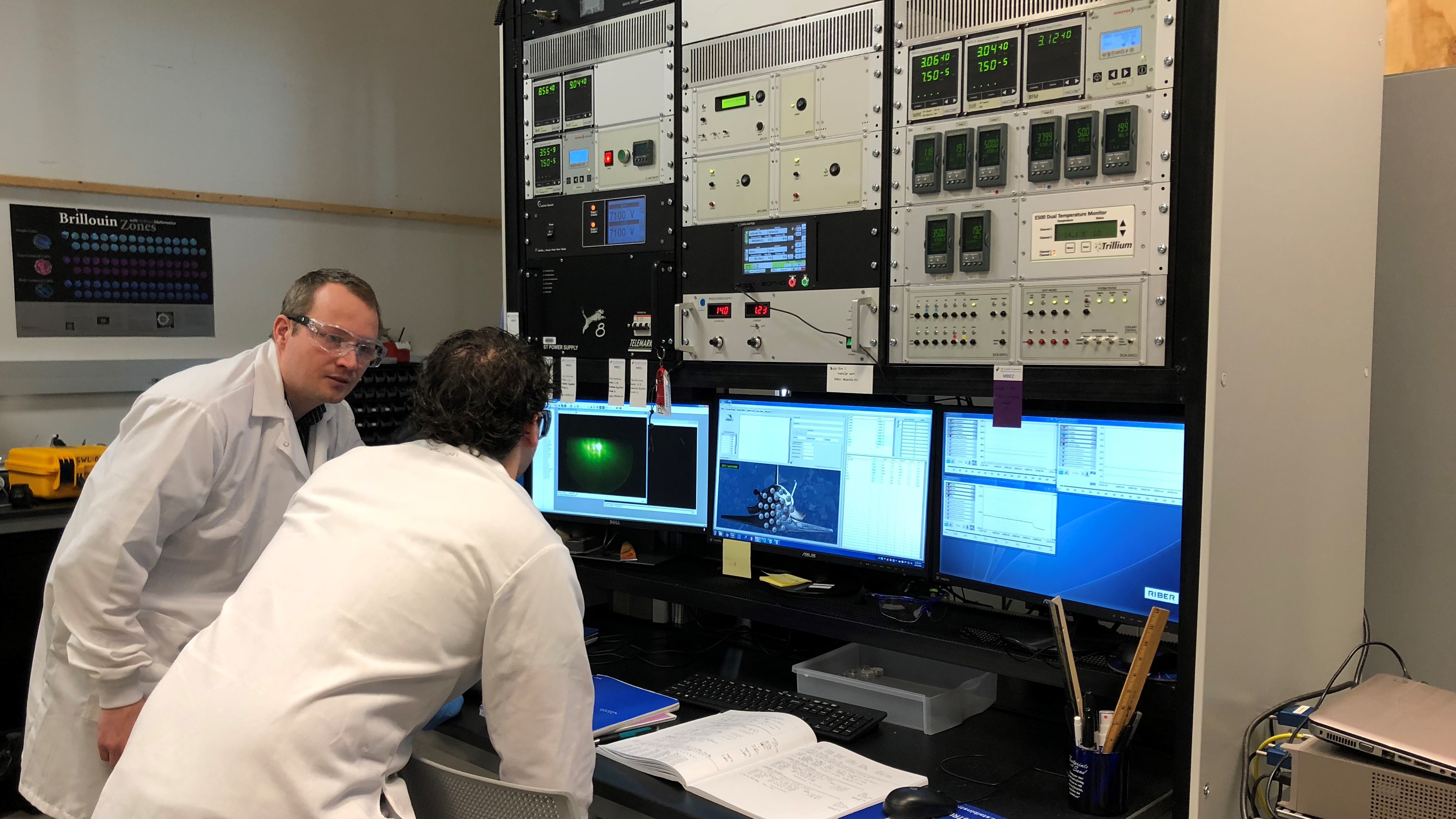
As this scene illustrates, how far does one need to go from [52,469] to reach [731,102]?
7.63 feet

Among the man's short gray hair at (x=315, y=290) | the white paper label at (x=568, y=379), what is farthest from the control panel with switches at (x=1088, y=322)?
the man's short gray hair at (x=315, y=290)

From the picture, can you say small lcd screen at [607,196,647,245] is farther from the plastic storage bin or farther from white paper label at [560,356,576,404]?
the plastic storage bin

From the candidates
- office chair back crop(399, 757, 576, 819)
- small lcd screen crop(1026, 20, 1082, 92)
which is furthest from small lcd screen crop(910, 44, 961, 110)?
office chair back crop(399, 757, 576, 819)

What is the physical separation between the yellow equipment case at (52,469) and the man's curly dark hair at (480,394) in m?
2.05

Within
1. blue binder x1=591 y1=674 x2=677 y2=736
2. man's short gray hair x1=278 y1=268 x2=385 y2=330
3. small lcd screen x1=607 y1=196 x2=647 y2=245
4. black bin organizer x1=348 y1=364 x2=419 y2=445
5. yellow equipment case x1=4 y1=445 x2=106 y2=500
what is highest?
small lcd screen x1=607 y1=196 x2=647 y2=245

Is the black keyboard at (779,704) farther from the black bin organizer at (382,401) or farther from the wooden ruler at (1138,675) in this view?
the black bin organizer at (382,401)

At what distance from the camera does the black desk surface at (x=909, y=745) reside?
144cm

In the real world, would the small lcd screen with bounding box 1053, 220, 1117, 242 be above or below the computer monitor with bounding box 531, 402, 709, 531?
above

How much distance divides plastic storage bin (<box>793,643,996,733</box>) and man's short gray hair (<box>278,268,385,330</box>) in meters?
1.13

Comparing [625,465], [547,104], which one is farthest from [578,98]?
[625,465]

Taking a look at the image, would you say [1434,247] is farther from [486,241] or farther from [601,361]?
[486,241]

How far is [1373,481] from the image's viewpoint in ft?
6.33

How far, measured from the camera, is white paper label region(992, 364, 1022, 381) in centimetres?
163

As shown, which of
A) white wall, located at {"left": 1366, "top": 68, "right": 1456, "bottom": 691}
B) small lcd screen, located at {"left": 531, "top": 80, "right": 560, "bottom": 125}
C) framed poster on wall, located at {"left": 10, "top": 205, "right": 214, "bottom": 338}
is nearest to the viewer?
white wall, located at {"left": 1366, "top": 68, "right": 1456, "bottom": 691}
